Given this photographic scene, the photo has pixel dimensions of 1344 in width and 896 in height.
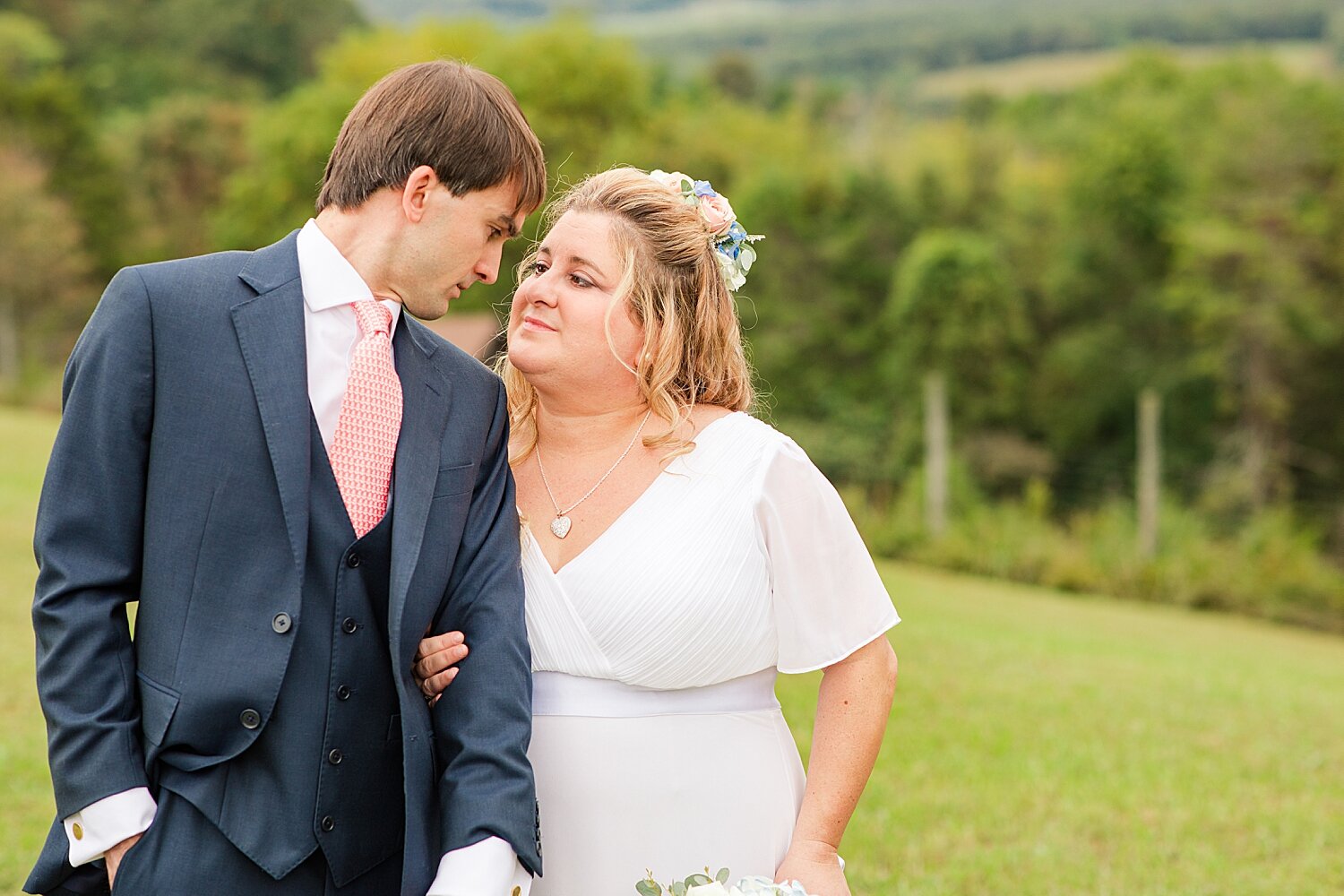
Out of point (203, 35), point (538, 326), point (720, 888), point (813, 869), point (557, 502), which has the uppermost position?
point (203, 35)

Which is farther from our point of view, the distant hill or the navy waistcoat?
the distant hill

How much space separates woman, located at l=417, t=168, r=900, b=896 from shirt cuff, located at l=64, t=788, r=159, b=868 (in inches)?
34.6

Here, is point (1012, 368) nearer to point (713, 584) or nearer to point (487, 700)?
point (713, 584)

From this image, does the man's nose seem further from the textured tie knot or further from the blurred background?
the blurred background

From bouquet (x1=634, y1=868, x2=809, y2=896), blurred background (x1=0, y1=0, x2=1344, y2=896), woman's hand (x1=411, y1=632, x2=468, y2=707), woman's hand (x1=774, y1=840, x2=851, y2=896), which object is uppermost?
woman's hand (x1=411, y1=632, x2=468, y2=707)

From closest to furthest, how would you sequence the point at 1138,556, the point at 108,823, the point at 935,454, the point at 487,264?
the point at 108,823 < the point at 487,264 < the point at 1138,556 < the point at 935,454

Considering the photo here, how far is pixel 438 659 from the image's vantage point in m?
2.55

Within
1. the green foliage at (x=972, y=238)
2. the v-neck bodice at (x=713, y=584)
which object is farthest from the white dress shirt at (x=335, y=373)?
the green foliage at (x=972, y=238)

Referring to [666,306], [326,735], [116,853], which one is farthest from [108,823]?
[666,306]

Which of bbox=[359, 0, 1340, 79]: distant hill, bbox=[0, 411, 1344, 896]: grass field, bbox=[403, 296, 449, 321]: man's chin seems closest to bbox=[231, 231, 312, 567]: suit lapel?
bbox=[403, 296, 449, 321]: man's chin

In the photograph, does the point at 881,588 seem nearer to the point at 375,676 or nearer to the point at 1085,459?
the point at 375,676

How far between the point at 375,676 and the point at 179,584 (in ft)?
1.24

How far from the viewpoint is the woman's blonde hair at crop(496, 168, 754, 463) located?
310cm

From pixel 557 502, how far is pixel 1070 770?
583 centimetres
